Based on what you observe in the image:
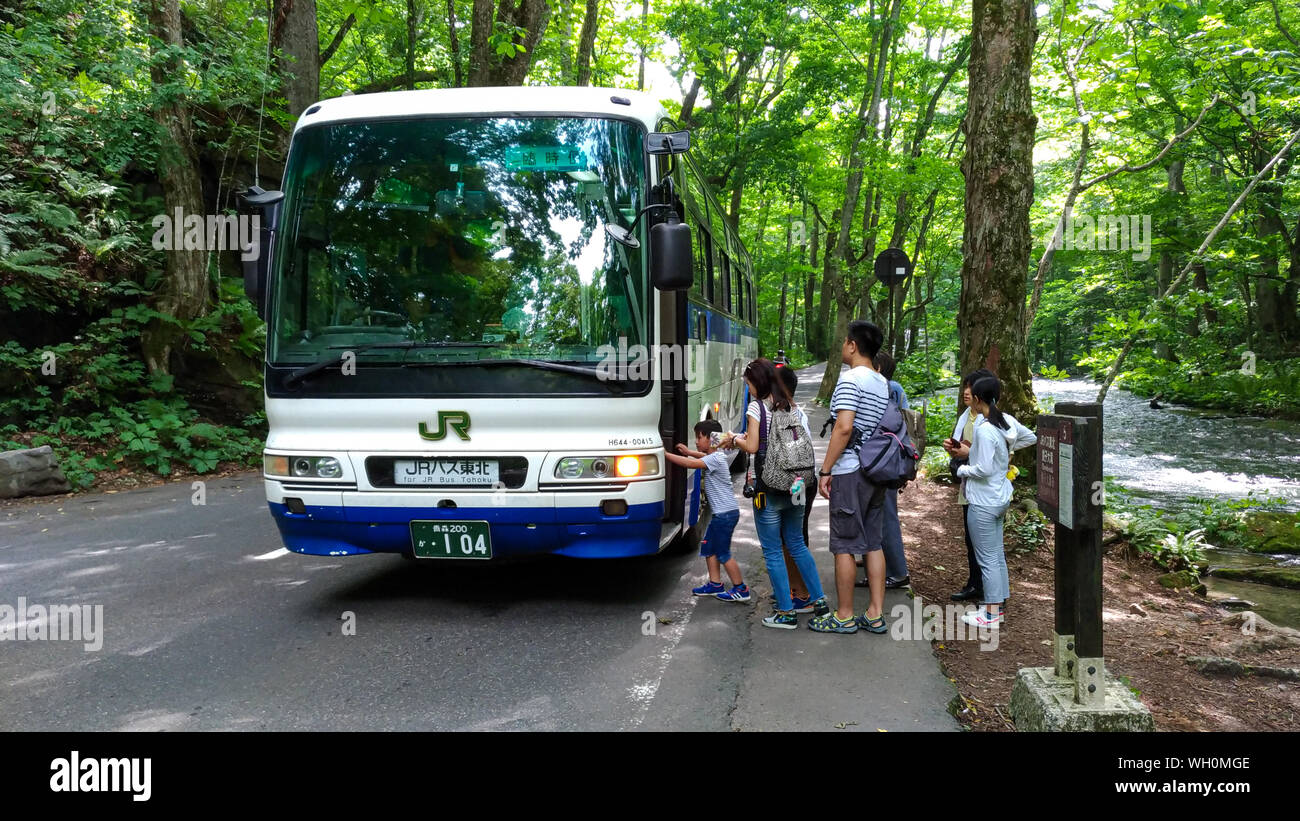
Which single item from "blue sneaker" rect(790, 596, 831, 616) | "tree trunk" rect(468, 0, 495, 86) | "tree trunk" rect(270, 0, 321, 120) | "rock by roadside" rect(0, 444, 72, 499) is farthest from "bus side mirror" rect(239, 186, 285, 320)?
"tree trunk" rect(270, 0, 321, 120)

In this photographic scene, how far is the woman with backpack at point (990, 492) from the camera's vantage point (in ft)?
17.1

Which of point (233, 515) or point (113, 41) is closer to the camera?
point (233, 515)

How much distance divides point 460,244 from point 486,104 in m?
0.98

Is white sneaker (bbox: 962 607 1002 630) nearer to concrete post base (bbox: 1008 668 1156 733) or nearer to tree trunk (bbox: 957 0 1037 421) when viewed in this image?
concrete post base (bbox: 1008 668 1156 733)

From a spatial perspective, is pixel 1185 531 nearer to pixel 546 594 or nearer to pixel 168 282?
pixel 546 594

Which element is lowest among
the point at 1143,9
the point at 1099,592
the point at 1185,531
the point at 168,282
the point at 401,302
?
the point at 1185,531

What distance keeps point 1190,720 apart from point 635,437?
327 centimetres

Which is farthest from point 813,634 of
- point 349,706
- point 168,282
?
point 168,282

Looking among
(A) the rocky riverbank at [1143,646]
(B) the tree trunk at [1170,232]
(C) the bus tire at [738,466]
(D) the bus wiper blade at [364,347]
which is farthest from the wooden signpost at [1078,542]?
(B) the tree trunk at [1170,232]

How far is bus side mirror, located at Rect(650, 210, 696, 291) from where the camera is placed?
4.93 meters

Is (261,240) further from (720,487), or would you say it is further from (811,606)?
(811,606)

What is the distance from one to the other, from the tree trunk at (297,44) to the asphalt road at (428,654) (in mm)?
9591

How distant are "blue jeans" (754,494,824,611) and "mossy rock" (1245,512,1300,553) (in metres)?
6.81

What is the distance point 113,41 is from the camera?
1174 centimetres
